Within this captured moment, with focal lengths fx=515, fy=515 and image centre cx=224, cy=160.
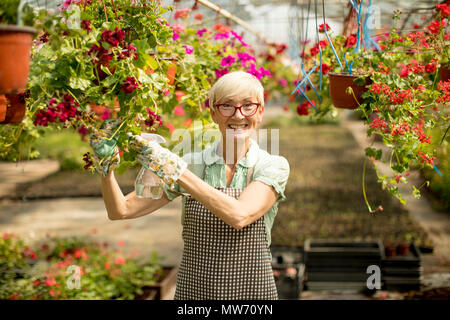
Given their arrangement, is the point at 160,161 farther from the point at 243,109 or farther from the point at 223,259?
the point at 223,259

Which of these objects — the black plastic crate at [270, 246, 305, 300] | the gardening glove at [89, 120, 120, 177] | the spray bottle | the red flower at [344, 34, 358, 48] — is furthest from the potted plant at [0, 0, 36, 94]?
the black plastic crate at [270, 246, 305, 300]

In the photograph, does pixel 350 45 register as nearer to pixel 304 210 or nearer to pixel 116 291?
pixel 116 291

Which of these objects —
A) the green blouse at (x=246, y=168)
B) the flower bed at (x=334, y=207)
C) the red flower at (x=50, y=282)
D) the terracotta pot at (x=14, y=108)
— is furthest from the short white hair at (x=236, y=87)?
the flower bed at (x=334, y=207)

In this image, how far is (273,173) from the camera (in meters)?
1.69

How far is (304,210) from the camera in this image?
6691 mm

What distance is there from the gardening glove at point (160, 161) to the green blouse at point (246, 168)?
0.28 m

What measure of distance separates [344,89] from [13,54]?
1.28m

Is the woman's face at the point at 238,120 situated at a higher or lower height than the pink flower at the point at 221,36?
lower

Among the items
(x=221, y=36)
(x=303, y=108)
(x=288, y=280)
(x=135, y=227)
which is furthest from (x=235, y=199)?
(x=135, y=227)

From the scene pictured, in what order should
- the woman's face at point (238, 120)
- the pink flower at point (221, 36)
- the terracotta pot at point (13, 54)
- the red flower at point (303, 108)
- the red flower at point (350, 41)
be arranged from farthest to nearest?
the pink flower at point (221, 36), the red flower at point (303, 108), the red flower at point (350, 41), the woman's face at point (238, 120), the terracotta pot at point (13, 54)

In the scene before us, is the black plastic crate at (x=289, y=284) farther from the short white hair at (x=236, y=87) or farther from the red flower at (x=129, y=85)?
the red flower at (x=129, y=85)

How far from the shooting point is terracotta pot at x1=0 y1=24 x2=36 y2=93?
1.14 m

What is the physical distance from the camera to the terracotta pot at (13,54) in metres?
1.14
